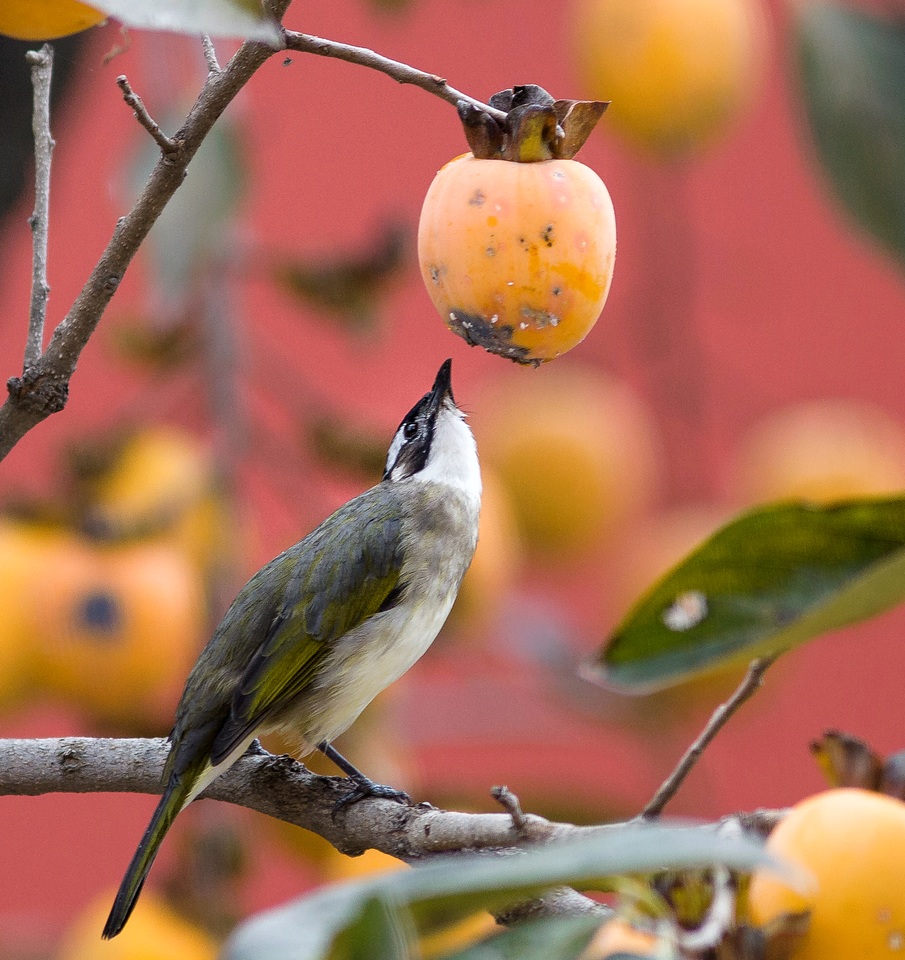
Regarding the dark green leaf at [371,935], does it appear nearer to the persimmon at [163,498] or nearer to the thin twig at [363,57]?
the thin twig at [363,57]

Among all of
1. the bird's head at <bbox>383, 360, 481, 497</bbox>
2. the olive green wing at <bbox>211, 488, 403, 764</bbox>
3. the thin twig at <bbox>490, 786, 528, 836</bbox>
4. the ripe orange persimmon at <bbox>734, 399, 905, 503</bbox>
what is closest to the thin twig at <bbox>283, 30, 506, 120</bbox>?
the thin twig at <bbox>490, 786, 528, 836</bbox>

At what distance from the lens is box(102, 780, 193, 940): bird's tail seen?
85 cm

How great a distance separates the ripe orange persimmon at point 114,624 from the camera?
4.18ft

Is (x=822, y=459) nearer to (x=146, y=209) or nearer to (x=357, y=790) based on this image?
(x=357, y=790)

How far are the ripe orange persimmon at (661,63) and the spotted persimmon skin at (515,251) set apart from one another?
34.1 inches

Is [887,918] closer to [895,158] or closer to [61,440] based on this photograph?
[895,158]

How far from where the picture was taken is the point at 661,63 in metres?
1.39

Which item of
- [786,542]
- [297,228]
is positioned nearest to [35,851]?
[297,228]

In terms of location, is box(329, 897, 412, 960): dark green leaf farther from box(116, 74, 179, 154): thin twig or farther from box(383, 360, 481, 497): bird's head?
box(383, 360, 481, 497): bird's head

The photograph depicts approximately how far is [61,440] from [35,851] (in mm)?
1304

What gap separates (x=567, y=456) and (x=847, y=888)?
1199mm

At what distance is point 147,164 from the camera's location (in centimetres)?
140

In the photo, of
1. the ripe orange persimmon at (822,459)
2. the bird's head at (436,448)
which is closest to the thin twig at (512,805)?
the bird's head at (436,448)

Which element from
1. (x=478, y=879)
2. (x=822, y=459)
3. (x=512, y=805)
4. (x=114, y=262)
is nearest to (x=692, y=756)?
(x=512, y=805)
